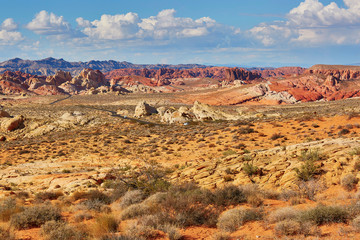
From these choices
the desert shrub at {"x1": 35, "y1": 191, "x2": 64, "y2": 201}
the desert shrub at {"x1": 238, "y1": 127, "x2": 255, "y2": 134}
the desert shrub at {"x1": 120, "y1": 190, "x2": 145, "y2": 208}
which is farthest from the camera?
the desert shrub at {"x1": 238, "y1": 127, "x2": 255, "y2": 134}

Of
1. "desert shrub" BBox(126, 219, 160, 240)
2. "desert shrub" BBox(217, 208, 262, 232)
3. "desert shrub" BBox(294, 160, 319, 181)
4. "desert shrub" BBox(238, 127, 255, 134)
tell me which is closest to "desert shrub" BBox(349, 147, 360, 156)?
"desert shrub" BBox(294, 160, 319, 181)

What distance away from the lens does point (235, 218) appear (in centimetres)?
772

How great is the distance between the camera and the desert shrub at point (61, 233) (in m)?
7.25

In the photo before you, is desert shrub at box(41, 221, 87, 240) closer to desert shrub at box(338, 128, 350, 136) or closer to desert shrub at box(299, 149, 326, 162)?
desert shrub at box(299, 149, 326, 162)

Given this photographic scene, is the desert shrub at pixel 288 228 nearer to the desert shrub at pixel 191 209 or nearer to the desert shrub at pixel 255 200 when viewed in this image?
the desert shrub at pixel 191 209

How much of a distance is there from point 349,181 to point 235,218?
479 centimetres

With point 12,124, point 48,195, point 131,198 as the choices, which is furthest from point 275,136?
point 12,124

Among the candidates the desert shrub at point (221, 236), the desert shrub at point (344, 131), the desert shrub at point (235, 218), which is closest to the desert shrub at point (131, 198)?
the desert shrub at point (235, 218)

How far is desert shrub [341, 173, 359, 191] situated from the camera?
934 centimetres

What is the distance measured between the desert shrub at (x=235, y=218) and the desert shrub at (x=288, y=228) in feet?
Result: 3.35

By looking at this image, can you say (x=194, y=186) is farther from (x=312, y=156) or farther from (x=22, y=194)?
(x=22, y=194)

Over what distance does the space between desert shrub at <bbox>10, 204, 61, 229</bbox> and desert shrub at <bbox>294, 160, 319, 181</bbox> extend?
9.54m

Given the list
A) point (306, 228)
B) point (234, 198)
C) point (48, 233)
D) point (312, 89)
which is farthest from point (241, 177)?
point (312, 89)

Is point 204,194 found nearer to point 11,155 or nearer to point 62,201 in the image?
point 62,201
